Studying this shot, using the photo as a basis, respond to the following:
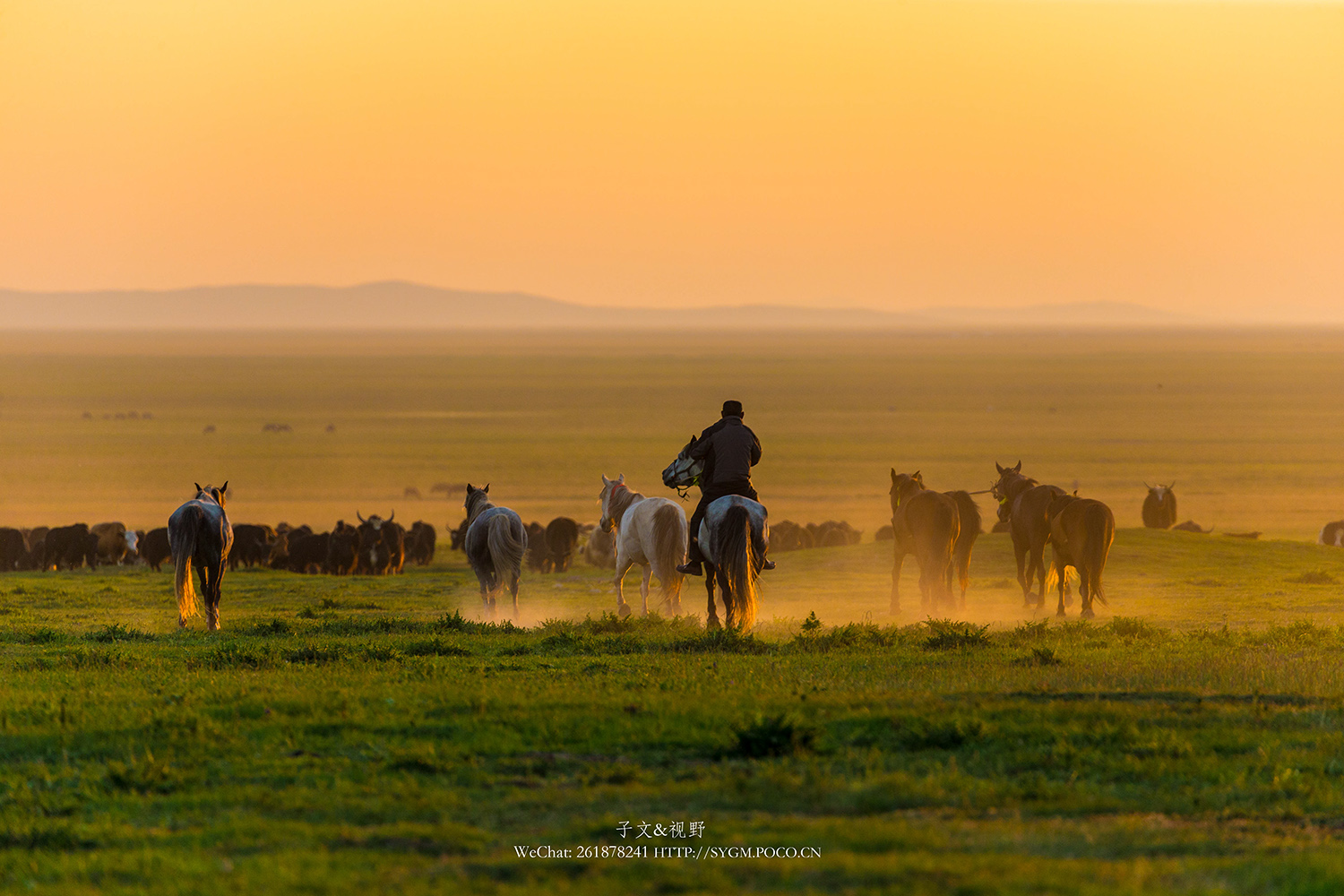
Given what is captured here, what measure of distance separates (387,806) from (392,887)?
1524 mm

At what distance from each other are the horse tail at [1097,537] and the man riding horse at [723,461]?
230 inches

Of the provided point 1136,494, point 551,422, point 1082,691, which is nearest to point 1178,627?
point 1082,691

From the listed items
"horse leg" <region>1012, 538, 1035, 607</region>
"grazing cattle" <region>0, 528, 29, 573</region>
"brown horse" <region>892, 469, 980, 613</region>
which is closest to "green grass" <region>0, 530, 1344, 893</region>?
"brown horse" <region>892, 469, 980, 613</region>

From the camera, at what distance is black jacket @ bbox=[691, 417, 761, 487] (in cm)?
1733

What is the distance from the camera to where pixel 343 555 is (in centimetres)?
3884

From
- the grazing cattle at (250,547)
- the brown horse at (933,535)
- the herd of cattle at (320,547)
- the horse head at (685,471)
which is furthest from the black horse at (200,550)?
the grazing cattle at (250,547)

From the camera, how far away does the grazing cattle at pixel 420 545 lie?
4266 centimetres

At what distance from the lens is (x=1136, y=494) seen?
76125 mm

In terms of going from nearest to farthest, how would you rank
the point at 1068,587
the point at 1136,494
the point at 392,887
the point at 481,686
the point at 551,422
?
the point at 392,887, the point at 481,686, the point at 1068,587, the point at 1136,494, the point at 551,422

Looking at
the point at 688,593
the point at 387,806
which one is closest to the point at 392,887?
the point at 387,806

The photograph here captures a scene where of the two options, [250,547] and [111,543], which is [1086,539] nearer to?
[250,547]

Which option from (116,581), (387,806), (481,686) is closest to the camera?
(387,806)

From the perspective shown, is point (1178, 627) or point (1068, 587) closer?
point (1178, 627)

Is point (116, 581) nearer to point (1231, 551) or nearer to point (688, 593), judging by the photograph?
point (688, 593)
